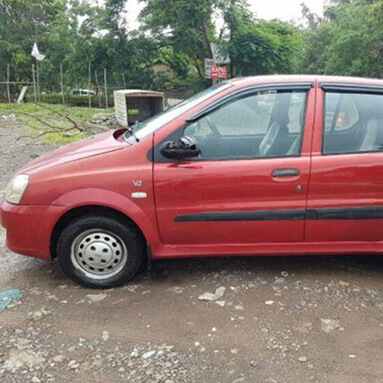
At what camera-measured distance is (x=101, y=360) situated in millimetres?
2699

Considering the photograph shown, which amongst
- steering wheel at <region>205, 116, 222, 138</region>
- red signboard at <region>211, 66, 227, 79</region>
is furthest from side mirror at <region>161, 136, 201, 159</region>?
red signboard at <region>211, 66, 227, 79</region>

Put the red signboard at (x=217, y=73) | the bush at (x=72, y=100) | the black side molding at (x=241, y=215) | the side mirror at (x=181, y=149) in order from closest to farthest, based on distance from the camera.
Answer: the side mirror at (x=181, y=149) → the black side molding at (x=241, y=215) → the red signboard at (x=217, y=73) → the bush at (x=72, y=100)

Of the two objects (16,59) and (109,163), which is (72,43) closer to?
(16,59)

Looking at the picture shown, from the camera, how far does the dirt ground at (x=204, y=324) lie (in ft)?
8.54

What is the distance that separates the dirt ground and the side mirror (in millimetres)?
1084

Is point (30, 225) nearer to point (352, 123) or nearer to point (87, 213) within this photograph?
point (87, 213)

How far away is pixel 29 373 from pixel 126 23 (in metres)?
26.0

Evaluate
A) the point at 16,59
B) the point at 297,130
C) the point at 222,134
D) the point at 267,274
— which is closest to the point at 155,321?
the point at 267,274

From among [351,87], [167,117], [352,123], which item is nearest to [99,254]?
[167,117]

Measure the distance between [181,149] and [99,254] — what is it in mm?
1066

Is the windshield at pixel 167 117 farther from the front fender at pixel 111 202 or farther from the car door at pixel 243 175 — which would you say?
the front fender at pixel 111 202

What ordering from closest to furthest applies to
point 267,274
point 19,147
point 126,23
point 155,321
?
1. point 155,321
2. point 267,274
3. point 19,147
4. point 126,23

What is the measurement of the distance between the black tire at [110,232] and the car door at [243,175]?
Result: 243 millimetres

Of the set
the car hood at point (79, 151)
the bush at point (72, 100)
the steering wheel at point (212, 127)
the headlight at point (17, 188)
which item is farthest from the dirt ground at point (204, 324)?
the bush at point (72, 100)
